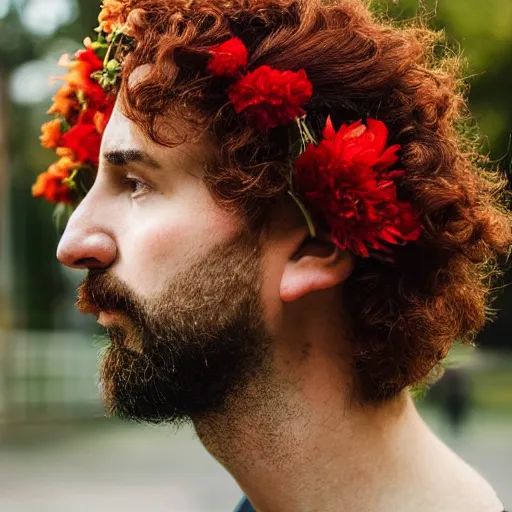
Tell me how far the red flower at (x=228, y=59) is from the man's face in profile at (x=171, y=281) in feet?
0.71

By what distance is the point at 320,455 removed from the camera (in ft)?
8.54

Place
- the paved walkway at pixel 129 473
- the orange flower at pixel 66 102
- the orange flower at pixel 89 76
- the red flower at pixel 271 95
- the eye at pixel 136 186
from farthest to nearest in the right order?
the paved walkway at pixel 129 473 < the orange flower at pixel 66 102 < the orange flower at pixel 89 76 < the eye at pixel 136 186 < the red flower at pixel 271 95

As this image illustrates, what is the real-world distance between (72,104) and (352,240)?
1.09 metres

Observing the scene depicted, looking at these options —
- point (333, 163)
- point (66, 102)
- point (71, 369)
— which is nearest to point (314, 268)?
point (333, 163)

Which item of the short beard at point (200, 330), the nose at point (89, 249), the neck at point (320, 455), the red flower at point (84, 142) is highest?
the red flower at point (84, 142)

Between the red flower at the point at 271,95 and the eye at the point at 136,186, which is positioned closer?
the red flower at the point at 271,95

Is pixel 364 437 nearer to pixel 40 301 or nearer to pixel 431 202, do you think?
pixel 431 202

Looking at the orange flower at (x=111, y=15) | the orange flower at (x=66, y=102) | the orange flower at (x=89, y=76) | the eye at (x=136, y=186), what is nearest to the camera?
the eye at (x=136, y=186)

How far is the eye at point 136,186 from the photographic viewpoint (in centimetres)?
266

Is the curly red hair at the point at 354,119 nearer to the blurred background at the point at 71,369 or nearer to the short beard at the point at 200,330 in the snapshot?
the short beard at the point at 200,330

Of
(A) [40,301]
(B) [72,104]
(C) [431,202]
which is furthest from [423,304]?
(A) [40,301]

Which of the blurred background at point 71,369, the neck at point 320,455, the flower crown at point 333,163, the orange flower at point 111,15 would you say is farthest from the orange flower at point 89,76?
the blurred background at point 71,369

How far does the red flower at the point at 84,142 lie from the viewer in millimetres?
3121

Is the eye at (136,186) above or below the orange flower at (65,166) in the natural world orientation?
above
